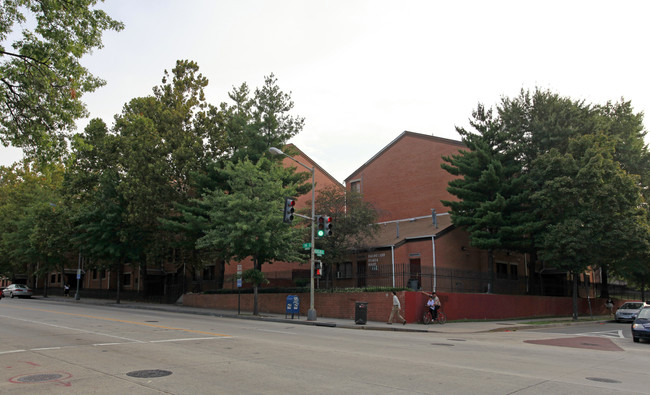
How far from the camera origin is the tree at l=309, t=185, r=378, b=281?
2941cm

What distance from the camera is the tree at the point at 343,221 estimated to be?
2941cm

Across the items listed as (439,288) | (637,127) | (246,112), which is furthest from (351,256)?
(637,127)

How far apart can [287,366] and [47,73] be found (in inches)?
457

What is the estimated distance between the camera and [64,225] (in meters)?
43.6

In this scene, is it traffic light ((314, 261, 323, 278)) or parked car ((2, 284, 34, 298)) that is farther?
parked car ((2, 284, 34, 298))

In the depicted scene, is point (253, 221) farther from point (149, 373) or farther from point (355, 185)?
point (355, 185)

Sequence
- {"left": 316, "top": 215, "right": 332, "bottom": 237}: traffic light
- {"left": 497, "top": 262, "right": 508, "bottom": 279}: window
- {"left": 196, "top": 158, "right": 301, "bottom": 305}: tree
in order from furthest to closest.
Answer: {"left": 497, "top": 262, "right": 508, "bottom": 279}: window → {"left": 196, "top": 158, "right": 301, "bottom": 305}: tree → {"left": 316, "top": 215, "right": 332, "bottom": 237}: traffic light

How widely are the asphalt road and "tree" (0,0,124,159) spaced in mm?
6232

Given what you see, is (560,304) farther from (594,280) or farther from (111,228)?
(111,228)

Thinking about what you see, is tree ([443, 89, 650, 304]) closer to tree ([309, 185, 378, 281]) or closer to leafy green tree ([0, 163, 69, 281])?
tree ([309, 185, 378, 281])

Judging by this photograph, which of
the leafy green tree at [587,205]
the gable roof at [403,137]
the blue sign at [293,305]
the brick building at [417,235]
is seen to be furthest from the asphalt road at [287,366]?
the gable roof at [403,137]

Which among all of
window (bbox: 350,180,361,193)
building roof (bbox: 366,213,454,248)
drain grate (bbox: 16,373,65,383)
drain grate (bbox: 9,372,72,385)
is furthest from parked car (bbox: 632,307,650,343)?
window (bbox: 350,180,361,193)

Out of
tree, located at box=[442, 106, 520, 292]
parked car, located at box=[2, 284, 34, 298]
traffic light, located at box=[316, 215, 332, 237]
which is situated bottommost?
parked car, located at box=[2, 284, 34, 298]

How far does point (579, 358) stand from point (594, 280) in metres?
46.0
